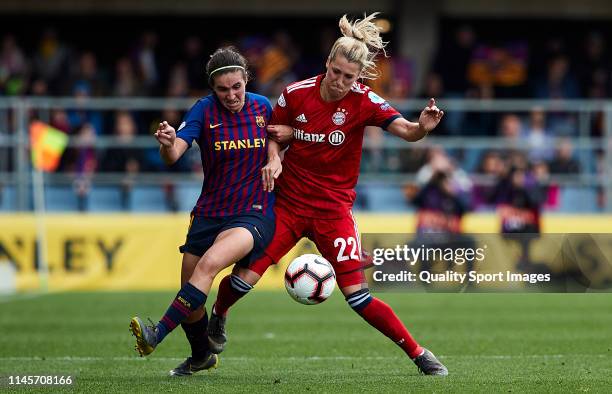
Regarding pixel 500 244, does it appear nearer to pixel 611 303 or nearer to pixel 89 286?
pixel 611 303

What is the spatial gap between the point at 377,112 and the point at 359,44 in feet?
1.77

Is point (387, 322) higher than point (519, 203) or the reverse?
higher

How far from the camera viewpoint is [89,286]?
17781 millimetres

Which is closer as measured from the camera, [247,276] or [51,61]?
[247,276]

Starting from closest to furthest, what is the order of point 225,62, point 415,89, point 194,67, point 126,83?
point 225,62 → point 126,83 → point 194,67 → point 415,89

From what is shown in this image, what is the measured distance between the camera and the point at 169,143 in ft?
26.6

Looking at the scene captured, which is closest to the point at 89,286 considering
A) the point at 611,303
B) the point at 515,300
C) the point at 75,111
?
the point at 75,111

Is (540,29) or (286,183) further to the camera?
Result: (540,29)

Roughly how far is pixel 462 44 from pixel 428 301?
284 inches

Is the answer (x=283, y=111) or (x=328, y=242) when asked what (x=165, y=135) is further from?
(x=328, y=242)

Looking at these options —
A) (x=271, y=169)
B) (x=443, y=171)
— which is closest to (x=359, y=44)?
(x=271, y=169)

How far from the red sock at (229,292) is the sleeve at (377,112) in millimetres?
1432

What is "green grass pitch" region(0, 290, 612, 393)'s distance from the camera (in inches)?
327

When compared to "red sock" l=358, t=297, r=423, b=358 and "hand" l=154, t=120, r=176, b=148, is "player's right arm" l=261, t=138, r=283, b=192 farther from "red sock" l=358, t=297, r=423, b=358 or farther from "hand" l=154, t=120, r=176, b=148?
"red sock" l=358, t=297, r=423, b=358
